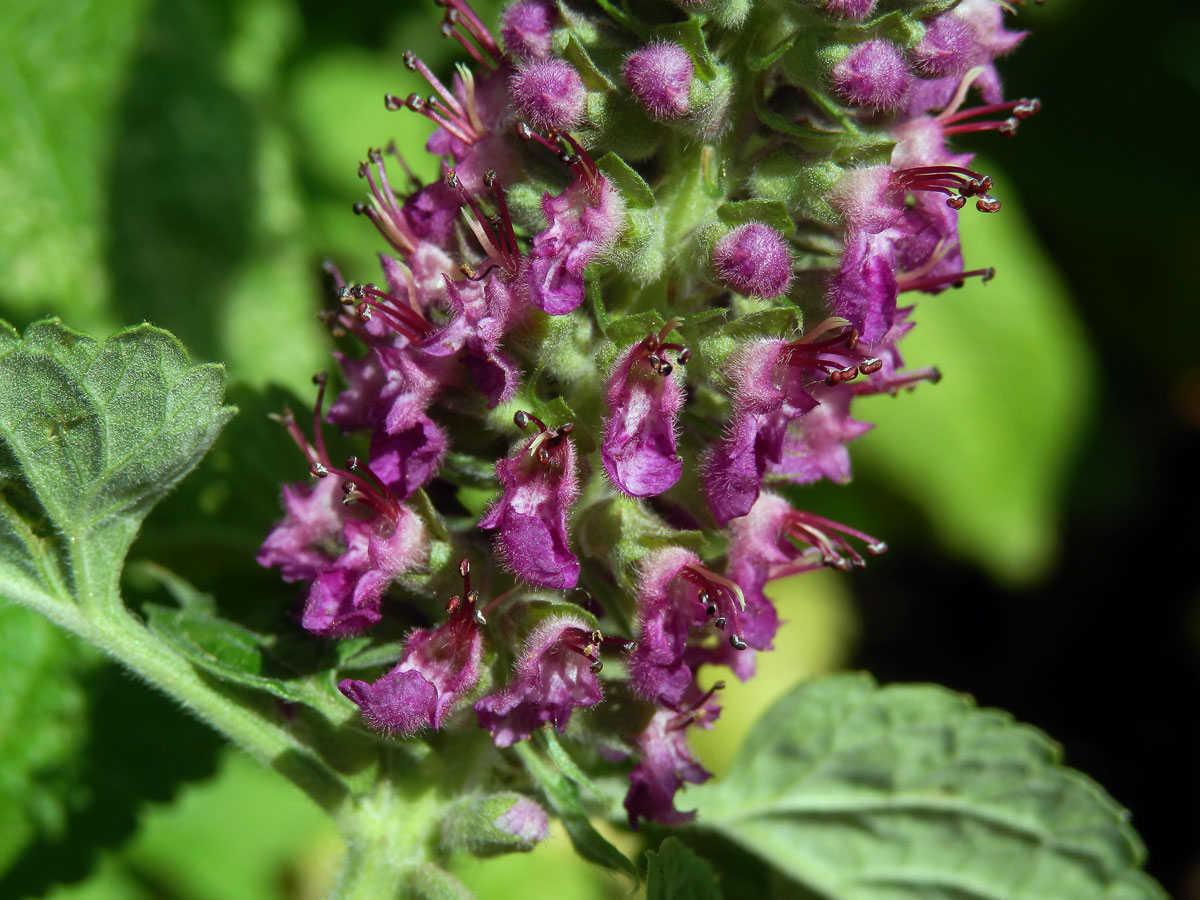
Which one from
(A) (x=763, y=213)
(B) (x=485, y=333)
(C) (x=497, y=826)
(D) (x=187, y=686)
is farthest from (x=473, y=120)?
(C) (x=497, y=826)

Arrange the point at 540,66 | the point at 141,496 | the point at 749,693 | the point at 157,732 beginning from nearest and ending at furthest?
1. the point at 540,66
2. the point at 141,496
3. the point at 157,732
4. the point at 749,693

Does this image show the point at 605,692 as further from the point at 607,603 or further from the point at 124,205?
the point at 124,205

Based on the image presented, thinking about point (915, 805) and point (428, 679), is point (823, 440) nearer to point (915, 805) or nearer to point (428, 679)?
point (428, 679)

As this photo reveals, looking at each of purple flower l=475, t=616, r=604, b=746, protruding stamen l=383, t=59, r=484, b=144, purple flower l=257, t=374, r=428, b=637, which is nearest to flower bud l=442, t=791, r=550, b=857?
purple flower l=475, t=616, r=604, b=746

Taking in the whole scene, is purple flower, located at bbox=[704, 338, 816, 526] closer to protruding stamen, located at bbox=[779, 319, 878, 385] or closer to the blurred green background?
protruding stamen, located at bbox=[779, 319, 878, 385]

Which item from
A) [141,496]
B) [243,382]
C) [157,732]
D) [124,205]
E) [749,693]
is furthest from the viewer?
[749,693]

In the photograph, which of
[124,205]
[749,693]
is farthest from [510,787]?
[749,693]
